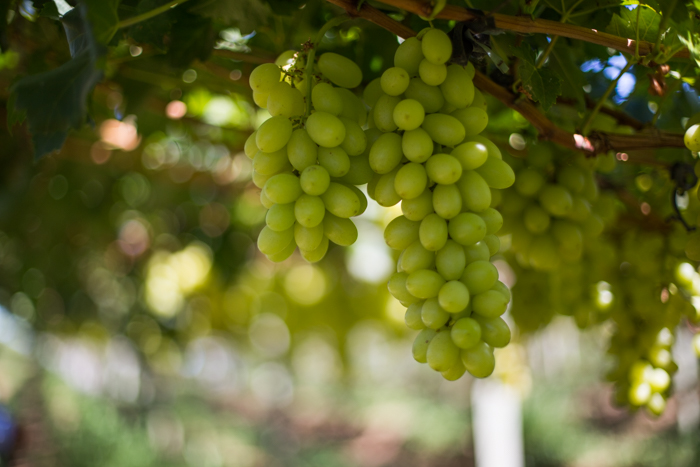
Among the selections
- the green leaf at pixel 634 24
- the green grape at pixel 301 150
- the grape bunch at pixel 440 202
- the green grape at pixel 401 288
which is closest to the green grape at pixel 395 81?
the grape bunch at pixel 440 202

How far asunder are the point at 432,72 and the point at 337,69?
122 millimetres

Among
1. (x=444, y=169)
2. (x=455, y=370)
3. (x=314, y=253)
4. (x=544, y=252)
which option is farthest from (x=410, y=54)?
(x=544, y=252)

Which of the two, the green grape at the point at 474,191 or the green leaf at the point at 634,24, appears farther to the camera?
the green leaf at the point at 634,24

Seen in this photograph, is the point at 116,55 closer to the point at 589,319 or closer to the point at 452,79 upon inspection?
the point at 452,79

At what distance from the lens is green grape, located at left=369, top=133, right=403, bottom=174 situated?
0.56 metres

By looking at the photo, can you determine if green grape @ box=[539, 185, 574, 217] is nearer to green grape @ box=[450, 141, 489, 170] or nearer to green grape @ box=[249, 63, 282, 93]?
green grape @ box=[450, 141, 489, 170]

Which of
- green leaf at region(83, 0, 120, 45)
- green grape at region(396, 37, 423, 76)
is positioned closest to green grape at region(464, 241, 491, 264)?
green grape at region(396, 37, 423, 76)

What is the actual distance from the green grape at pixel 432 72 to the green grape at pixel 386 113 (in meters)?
0.04

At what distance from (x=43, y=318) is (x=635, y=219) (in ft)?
8.51

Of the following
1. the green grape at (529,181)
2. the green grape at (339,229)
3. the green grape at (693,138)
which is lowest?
the green grape at (529,181)

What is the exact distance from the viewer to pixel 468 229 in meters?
0.54

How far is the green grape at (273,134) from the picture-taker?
1.82 ft

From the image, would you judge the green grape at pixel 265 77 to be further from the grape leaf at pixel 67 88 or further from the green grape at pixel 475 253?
the green grape at pixel 475 253

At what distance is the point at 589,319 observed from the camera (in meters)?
1.14
